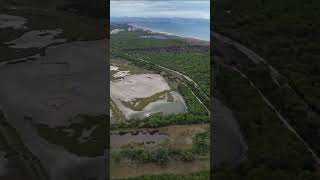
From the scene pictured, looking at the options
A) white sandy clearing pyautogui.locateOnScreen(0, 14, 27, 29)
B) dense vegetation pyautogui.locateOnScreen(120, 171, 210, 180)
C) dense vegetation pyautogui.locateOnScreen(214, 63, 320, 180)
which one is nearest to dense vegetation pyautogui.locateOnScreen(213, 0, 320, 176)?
dense vegetation pyautogui.locateOnScreen(214, 63, 320, 180)

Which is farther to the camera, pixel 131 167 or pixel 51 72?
pixel 131 167

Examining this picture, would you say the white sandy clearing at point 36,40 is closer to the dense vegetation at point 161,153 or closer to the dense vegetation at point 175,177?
the dense vegetation at point 161,153

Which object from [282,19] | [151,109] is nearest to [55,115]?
[282,19]

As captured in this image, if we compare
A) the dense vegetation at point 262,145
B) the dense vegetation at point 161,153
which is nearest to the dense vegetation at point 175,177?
the dense vegetation at point 161,153

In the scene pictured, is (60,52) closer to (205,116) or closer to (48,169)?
(48,169)

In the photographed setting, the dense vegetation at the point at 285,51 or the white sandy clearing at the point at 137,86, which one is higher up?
the dense vegetation at the point at 285,51

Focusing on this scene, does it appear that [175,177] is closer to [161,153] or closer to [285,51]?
[161,153]

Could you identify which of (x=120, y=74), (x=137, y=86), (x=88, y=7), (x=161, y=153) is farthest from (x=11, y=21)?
(x=120, y=74)
